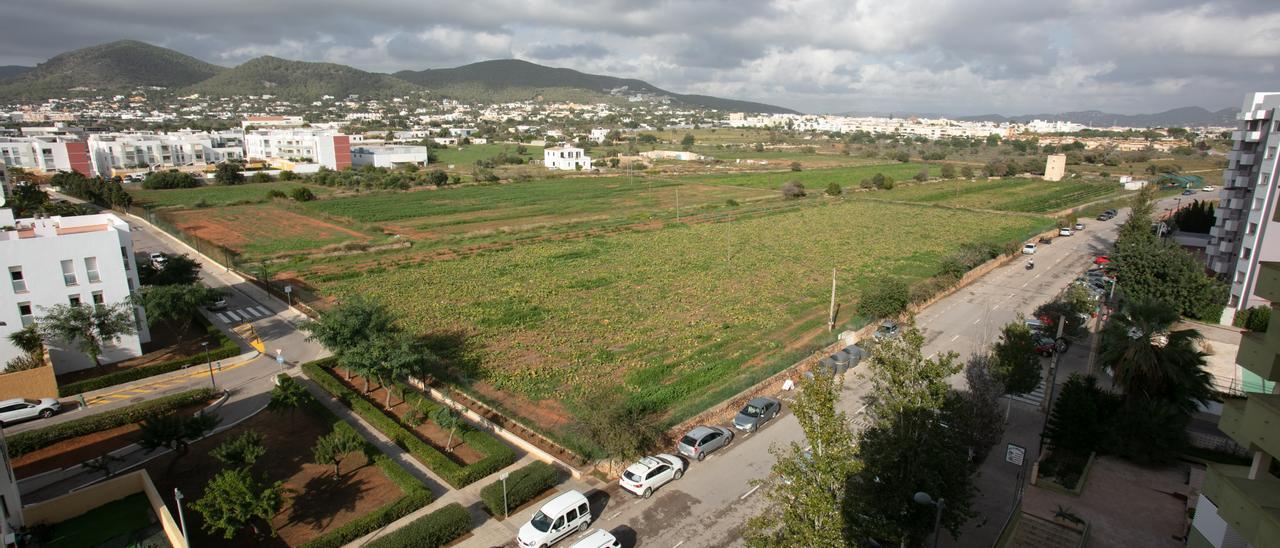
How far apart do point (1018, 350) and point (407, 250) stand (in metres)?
44.9

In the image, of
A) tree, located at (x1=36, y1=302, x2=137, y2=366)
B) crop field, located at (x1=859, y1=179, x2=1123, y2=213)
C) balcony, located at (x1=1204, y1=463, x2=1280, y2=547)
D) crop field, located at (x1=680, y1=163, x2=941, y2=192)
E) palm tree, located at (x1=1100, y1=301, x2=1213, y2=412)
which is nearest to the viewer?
balcony, located at (x1=1204, y1=463, x2=1280, y2=547)

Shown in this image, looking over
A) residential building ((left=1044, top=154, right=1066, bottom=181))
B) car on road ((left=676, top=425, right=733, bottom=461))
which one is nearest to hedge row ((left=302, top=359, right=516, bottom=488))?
car on road ((left=676, top=425, right=733, bottom=461))

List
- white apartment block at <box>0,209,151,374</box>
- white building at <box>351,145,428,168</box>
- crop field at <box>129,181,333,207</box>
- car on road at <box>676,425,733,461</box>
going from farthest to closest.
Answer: white building at <box>351,145,428,168</box>, crop field at <box>129,181,333,207</box>, white apartment block at <box>0,209,151,374</box>, car on road at <box>676,425,733,461</box>

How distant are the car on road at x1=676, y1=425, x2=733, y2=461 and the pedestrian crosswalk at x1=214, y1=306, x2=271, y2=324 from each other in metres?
27.7

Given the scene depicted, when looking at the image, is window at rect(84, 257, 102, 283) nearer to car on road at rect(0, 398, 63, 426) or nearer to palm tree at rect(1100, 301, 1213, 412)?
car on road at rect(0, 398, 63, 426)

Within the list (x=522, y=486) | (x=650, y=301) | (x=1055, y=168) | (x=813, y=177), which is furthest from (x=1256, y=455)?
(x=1055, y=168)

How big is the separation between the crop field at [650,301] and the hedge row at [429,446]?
2.74 meters

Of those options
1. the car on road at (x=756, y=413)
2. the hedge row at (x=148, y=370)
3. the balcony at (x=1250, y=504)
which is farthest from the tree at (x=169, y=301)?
the balcony at (x=1250, y=504)

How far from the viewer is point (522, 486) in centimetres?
1805

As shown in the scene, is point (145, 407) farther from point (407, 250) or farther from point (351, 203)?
point (351, 203)

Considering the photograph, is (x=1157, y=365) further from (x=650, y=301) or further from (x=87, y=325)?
(x=87, y=325)

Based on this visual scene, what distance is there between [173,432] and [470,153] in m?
142

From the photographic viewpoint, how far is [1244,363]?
32.1 feet

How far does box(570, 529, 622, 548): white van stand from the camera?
15.5 m
